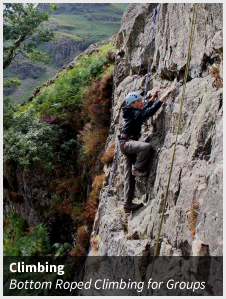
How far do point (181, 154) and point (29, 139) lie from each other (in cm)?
954

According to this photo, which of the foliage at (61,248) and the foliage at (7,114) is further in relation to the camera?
the foliage at (7,114)

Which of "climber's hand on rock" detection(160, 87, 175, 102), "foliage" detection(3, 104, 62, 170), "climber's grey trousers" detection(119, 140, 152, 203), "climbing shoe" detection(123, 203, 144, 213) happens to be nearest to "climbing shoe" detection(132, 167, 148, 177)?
"climber's grey trousers" detection(119, 140, 152, 203)

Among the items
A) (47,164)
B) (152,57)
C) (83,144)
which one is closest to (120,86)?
(152,57)

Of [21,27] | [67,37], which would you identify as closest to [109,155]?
[21,27]

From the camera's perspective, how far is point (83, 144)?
14.7 meters

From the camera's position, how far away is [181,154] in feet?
21.4

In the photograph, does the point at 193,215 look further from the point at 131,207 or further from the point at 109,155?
the point at 109,155

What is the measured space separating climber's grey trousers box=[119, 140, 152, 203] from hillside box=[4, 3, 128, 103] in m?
67.2

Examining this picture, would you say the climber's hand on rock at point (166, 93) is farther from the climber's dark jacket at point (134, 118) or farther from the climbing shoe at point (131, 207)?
the climbing shoe at point (131, 207)

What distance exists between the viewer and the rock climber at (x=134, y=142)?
7.68m

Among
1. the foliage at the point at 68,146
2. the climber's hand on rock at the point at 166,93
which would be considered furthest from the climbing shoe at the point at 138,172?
the foliage at the point at 68,146

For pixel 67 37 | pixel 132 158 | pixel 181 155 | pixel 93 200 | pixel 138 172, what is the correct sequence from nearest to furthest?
pixel 181 155, pixel 138 172, pixel 132 158, pixel 93 200, pixel 67 37

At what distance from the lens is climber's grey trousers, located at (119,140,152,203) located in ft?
25.3

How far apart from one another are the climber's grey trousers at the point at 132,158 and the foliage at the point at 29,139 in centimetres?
643
